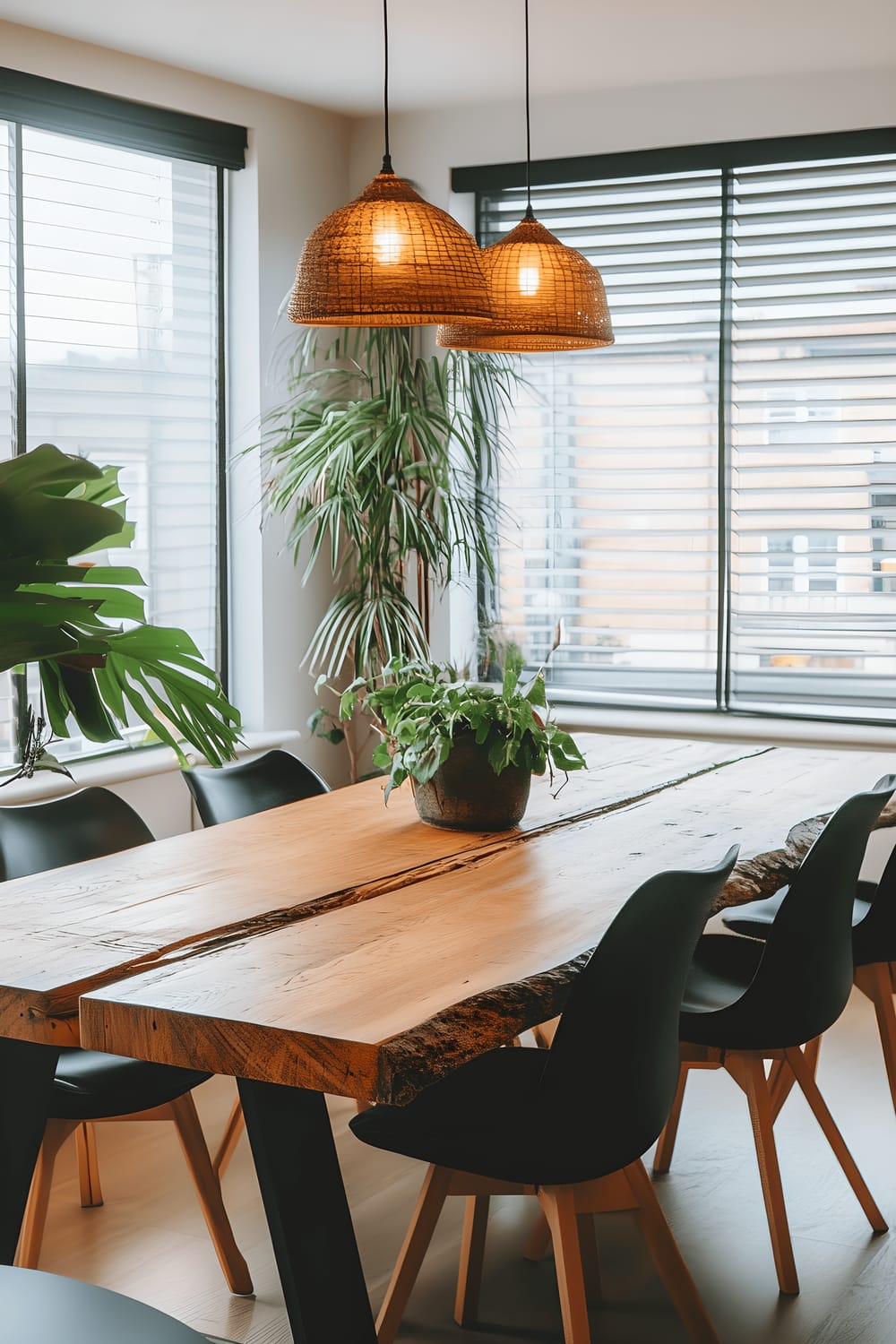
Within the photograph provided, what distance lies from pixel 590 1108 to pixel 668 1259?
1.34 feet

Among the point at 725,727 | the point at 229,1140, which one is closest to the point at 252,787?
the point at 229,1140

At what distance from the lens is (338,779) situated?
561cm

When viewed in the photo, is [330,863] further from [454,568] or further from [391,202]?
[454,568]

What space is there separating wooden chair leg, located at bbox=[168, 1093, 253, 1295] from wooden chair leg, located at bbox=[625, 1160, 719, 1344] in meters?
0.77

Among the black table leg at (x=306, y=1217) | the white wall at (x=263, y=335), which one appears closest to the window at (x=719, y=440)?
the white wall at (x=263, y=335)

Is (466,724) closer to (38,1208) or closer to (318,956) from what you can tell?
(318,956)

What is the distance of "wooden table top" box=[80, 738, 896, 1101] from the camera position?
1784mm

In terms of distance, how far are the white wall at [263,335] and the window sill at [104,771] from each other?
29 centimetres

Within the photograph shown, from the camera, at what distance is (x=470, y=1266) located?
2.58 meters

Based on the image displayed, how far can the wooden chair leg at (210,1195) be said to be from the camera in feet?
8.59

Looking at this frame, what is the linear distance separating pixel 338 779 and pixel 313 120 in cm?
233

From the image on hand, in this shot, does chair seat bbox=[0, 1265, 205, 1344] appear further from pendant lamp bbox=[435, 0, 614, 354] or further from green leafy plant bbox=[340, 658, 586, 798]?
pendant lamp bbox=[435, 0, 614, 354]

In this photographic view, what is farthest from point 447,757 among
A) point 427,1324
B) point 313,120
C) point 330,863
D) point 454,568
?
point 313,120

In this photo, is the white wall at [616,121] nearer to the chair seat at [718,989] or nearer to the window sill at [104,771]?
the window sill at [104,771]
